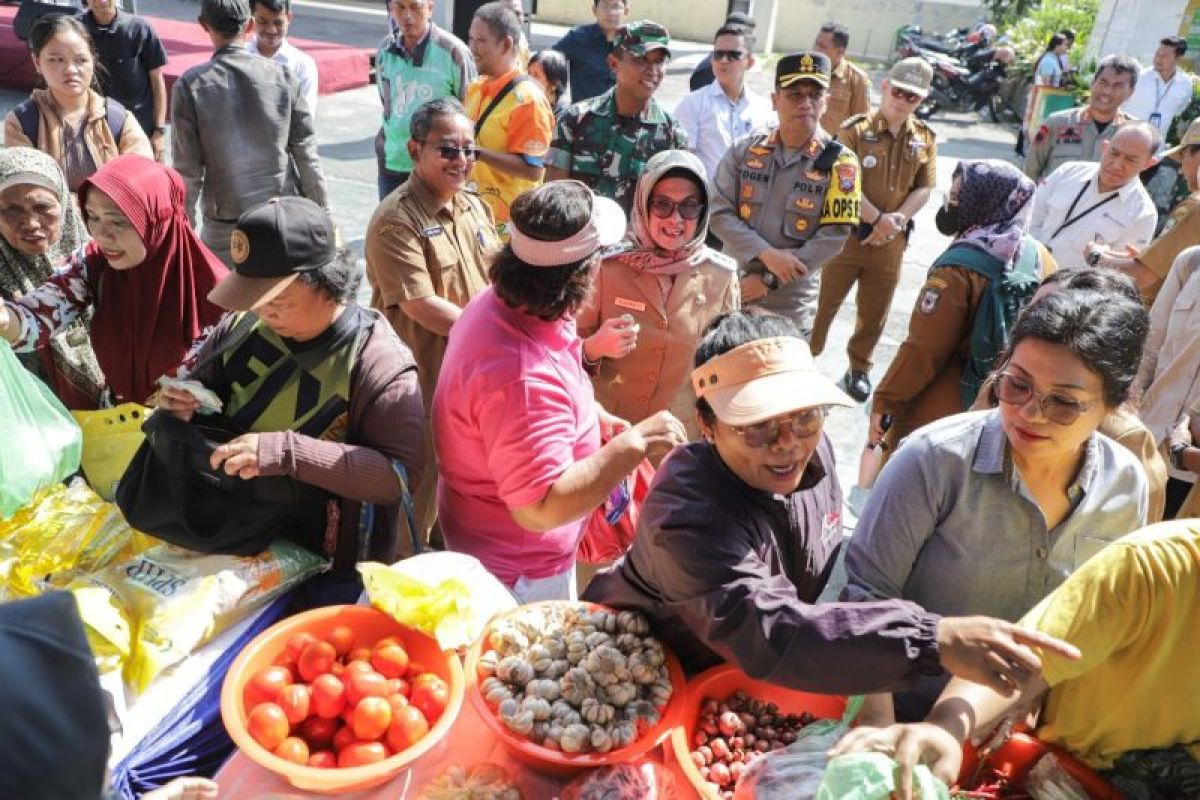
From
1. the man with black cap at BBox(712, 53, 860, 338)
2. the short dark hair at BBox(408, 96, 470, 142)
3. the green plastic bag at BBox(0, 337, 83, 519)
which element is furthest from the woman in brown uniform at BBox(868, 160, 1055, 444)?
the green plastic bag at BBox(0, 337, 83, 519)

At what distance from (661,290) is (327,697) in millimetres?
1858

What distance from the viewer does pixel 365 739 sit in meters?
1.70

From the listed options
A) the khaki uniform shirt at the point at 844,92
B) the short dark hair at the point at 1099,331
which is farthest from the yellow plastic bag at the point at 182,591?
the khaki uniform shirt at the point at 844,92

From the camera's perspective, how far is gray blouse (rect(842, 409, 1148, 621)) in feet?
5.99

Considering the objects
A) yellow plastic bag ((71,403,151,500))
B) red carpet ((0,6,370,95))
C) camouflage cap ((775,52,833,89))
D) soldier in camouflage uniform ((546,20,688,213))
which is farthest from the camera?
red carpet ((0,6,370,95))

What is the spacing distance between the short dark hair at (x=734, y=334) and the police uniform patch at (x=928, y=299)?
1.47 m

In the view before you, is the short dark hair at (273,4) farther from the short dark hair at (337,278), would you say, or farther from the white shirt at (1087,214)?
the white shirt at (1087,214)

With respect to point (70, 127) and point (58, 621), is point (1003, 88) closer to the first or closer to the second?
point (70, 127)

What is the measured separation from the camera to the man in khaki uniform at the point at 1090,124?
6141 mm

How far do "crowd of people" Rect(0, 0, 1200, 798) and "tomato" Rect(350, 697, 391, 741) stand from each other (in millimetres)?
547

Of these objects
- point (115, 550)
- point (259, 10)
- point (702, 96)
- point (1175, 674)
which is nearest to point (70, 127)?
point (259, 10)

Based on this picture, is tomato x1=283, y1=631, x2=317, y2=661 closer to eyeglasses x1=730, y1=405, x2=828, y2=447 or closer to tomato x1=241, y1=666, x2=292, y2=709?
tomato x1=241, y1=666, x2=292, y2=709

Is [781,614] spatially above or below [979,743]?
above

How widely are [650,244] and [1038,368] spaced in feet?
5.33
